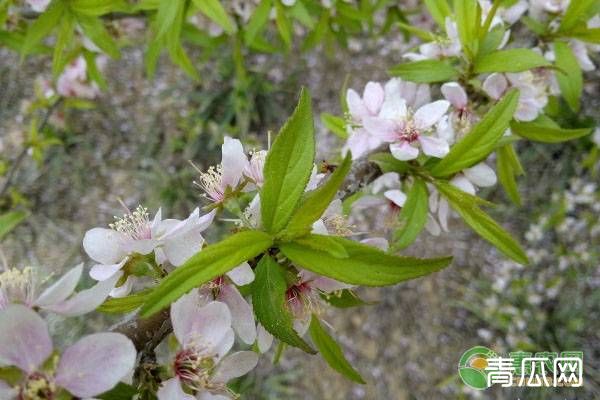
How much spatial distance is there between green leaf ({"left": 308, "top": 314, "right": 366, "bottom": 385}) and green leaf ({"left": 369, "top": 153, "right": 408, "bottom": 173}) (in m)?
0.32

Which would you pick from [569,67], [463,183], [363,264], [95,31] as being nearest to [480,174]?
[463,183]

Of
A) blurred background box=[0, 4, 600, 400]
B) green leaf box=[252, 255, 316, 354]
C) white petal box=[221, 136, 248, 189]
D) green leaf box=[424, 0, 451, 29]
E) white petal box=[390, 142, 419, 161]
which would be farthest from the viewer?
blurred background box=[0, 4, 600, 400]

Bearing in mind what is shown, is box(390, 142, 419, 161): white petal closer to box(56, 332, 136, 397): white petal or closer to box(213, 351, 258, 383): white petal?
box(213, 351, 258, 383): white petal

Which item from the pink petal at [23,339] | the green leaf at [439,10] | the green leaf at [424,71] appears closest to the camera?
the pink petal at [23,339]

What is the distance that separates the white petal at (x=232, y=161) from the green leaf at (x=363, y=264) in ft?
0.59

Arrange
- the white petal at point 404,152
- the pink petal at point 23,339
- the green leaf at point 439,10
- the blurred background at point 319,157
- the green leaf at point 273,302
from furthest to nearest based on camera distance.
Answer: the blurred background at point 319,157, the green leaf at point 439,10, the white petal at point 404,152, the green leaf at point 273,302, the pink petal at point 23,339

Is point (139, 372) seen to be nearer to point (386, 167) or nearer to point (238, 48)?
point (386, 167)

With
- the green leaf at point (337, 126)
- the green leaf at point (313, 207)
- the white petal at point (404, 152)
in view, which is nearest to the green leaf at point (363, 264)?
the green leaf at point (313, 207)

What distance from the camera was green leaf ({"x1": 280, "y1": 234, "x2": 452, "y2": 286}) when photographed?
0.71 meters

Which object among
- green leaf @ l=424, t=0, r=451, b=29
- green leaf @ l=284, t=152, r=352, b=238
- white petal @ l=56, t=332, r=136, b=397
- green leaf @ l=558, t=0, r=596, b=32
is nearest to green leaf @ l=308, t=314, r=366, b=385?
green leaf @ l=284, t=152, r=352, b=238

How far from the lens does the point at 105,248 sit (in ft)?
2.90

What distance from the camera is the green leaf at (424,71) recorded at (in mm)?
1194

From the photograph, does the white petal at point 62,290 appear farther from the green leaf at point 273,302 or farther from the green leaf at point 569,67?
the green leaf at point 569,67

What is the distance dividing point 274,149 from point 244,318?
0.24 meters
